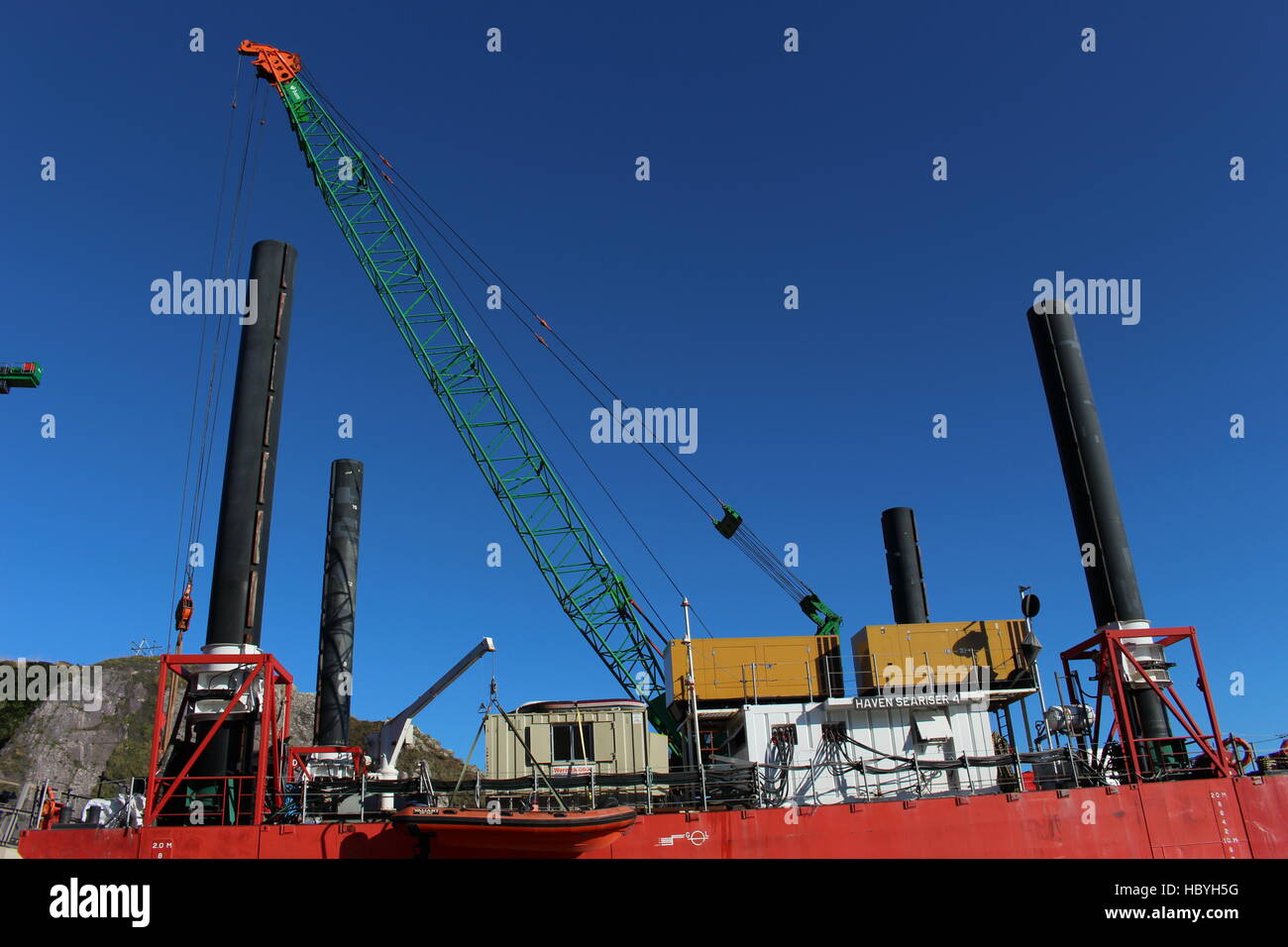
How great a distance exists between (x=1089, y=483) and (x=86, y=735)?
93638mm

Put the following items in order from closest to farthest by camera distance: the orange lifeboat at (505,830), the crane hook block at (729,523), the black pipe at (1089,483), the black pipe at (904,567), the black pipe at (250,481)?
the orange lifeboat at (505,830) → the black pipe at (250,481) → the black pipe at (1089,483) → the black pipe at (904,567) → the crane hook block at (729,523)

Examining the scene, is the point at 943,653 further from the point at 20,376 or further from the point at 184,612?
the point at 20,376

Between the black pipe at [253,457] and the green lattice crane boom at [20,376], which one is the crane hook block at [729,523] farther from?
the green lattice crane boom at [20,376]

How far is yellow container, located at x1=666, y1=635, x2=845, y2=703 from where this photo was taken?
3100 centimetres

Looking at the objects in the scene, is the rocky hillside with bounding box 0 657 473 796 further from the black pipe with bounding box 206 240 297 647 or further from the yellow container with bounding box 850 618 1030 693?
the yellow container with bounding box 850 618 1030 693

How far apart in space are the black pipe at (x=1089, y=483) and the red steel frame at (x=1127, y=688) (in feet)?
1.90

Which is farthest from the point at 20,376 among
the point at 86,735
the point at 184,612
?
the point at 184,612

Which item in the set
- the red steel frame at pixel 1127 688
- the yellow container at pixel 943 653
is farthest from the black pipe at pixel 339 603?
the red steel frame at pixel 1127 688

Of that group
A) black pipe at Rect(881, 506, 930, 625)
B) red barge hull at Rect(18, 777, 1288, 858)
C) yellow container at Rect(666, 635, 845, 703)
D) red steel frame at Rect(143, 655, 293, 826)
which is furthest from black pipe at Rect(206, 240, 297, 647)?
black pipe at Rect(881, 506, 930, 625)

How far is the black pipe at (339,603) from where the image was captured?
131 ft
